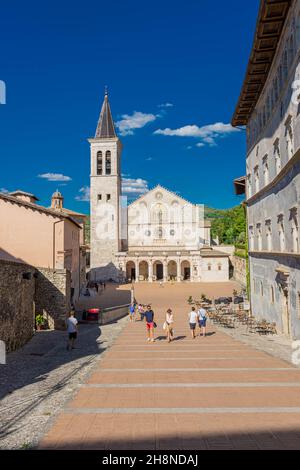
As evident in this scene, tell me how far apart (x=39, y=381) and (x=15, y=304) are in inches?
221

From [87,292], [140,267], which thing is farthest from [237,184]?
[140,267]

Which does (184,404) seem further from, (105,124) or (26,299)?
(105,124)

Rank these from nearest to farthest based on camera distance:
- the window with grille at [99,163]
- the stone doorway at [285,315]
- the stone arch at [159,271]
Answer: the stone doorway at [285,315] < the stone arch at [159,271] < the window with grille at [99,163]

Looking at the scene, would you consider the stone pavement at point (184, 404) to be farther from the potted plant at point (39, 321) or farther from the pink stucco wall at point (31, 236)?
the pink stucco wall at point (31, 236)

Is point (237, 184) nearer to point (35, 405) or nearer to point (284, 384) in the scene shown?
point (284, 384)

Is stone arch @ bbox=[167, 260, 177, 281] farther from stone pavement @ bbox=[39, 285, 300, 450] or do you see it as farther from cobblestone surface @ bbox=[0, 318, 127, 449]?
stone pavement @ bbox=[39, 285, 300, 450]

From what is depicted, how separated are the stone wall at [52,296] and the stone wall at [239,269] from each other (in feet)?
112

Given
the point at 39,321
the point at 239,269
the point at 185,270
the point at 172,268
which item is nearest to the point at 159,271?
the point at 172,268

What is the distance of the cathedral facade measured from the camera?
6088 cm

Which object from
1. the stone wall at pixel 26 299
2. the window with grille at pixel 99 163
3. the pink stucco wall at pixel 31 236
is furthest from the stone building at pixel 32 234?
the window with grille at pixel 99 163

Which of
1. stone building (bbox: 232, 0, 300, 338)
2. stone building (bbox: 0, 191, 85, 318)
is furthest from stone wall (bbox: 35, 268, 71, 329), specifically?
stone building (bbox: 232, 0, 300, 338)

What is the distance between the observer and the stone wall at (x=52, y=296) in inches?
789

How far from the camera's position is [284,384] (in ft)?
27.8
